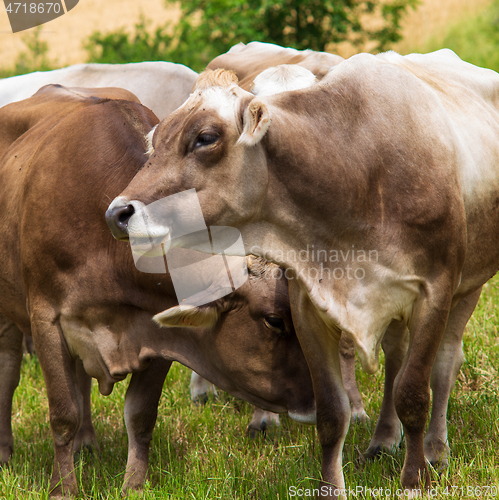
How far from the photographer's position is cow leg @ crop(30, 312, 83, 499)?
3430 millimetres

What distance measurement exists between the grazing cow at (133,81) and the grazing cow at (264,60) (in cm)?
45

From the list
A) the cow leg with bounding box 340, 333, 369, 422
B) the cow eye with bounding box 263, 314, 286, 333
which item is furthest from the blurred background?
the cow eye with bounding box 263, 314, 286, 333

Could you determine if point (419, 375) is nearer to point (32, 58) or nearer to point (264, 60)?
point (264, 60)

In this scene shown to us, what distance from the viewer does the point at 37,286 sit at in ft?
11.3

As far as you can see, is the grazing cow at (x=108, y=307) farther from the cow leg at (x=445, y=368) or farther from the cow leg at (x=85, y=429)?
the cow leg at (x=445, y=368)

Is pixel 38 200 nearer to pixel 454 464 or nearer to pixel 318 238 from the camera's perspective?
pixel 318 238

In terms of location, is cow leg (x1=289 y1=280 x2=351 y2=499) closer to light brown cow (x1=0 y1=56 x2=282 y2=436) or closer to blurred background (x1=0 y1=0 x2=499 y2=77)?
light brown cow (x1=0 y1=56 x2=282 y2=436)

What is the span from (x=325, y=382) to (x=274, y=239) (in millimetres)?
815

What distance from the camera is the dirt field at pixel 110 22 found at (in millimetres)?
17266

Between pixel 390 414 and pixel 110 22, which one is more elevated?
pixel 390 414

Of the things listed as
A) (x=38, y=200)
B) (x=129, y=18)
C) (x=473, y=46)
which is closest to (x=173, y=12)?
(x=129, y=18)

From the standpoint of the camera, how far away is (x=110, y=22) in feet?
58.8

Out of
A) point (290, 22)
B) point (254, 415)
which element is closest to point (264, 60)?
point (254, 415)

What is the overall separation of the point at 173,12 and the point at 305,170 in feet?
61.8
